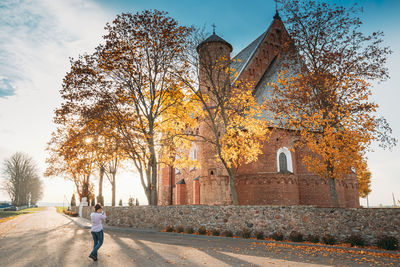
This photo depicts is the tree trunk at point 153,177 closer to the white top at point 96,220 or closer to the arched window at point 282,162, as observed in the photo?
the white top at point 96,220

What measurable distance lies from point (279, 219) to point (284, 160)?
10090 millimetres

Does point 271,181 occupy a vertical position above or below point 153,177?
below

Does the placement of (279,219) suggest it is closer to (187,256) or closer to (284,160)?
(187,256)

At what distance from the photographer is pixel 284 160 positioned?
70.8 feet

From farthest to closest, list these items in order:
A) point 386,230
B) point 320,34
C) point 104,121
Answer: point 104,121, point 320,34, point 386,230

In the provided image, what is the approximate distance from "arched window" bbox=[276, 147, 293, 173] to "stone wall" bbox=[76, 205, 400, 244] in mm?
8996

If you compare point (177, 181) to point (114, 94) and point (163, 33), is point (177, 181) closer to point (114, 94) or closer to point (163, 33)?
point (114, 94)

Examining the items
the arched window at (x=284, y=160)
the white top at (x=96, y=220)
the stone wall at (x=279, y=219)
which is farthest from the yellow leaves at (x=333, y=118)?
the white top at (x=96, y=220)

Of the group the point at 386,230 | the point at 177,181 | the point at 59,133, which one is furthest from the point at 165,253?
the point at 59,133

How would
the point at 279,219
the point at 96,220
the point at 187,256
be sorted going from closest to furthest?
the point at 96,220 → the point at 187,256 → the point at 279,219

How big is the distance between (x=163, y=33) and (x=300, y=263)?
47.1 feet

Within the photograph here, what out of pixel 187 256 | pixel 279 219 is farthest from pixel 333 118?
pixel 187 256

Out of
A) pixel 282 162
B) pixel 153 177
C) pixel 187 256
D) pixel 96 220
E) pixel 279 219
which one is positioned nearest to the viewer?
pixel 96 220

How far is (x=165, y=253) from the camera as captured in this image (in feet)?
28.9
